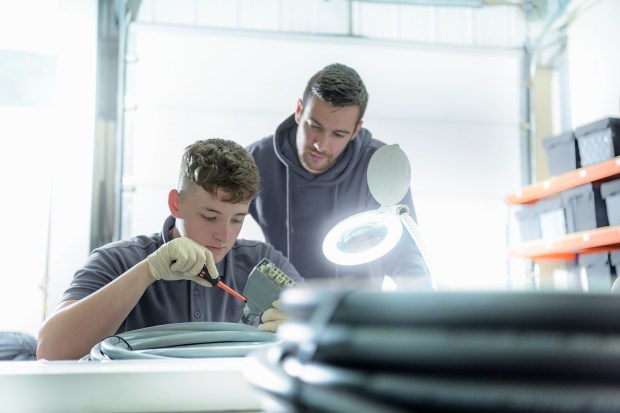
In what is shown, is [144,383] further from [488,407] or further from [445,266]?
[445,266]

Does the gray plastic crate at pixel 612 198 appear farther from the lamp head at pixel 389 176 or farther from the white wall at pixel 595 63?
the lamp head at pixel 389 176

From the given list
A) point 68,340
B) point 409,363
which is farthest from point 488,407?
point 68,340

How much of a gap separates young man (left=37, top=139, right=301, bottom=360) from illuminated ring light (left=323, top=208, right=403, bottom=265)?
0.49 meters

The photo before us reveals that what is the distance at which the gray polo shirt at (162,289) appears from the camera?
5.22 feet

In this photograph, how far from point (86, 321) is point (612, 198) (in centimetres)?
268

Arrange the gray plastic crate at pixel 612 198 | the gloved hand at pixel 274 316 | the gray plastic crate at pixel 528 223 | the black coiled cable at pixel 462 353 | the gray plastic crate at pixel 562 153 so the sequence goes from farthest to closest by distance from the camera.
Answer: the gray plastic crate at pixel 528 223 → the gray plastic crate at pixel 562 153 → the gray plastic crate at pixel 612 198 → the gloved hand at pixel 274 316 → the black coiled cable at pixel 462 353

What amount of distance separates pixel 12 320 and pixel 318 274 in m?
1.92

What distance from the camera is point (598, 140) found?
3.35 m

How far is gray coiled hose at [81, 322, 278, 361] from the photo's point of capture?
78cm

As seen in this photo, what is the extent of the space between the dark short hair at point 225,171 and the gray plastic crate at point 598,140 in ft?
7.37

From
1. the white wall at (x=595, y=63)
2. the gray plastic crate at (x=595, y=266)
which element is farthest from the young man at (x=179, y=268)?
the white wall at (x=595, y=63)

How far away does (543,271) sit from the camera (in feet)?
13.6

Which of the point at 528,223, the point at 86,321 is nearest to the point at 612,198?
the point at 528,223

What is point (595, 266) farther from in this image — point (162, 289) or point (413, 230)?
point (413, 230)
